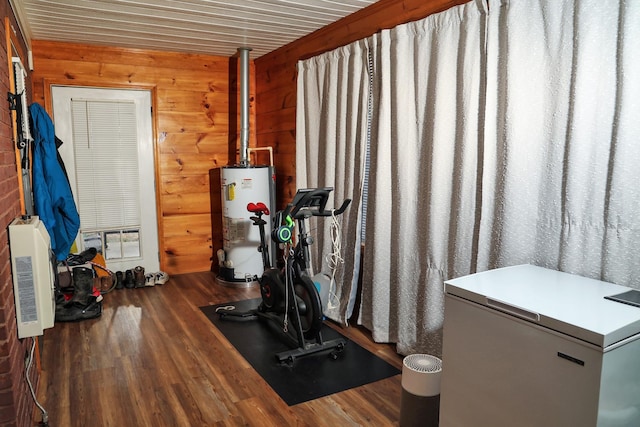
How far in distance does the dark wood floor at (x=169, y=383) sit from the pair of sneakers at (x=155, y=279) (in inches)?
31.1

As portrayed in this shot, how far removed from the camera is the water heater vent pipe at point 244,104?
175 inches

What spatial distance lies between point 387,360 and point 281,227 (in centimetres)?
109

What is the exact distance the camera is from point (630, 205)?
70.5 inches

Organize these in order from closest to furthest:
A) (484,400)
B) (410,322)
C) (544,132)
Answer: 1. (484,400)
2. (544,132)
3. (410,322)

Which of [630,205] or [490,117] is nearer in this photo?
[630,205]

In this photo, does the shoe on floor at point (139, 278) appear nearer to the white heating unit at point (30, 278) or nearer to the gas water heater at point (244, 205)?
the gas water heater at point (244, 205)

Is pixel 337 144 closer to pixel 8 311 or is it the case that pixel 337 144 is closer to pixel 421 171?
pixel 421 171

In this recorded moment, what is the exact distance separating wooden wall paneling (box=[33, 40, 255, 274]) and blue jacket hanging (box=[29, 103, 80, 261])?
111cm

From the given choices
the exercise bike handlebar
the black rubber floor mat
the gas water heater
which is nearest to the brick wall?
the black rubber floor mat

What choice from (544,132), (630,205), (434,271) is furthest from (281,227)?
(630,205)

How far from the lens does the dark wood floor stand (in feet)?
7.54

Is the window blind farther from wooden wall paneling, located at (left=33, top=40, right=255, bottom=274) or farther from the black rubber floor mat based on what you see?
the black rubber floor mat

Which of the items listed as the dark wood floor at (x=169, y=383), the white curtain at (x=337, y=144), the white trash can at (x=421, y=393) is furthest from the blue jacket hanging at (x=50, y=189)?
the white trash can at (x=421, y=393)

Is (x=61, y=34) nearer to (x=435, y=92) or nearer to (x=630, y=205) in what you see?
(x=435, y=92)
